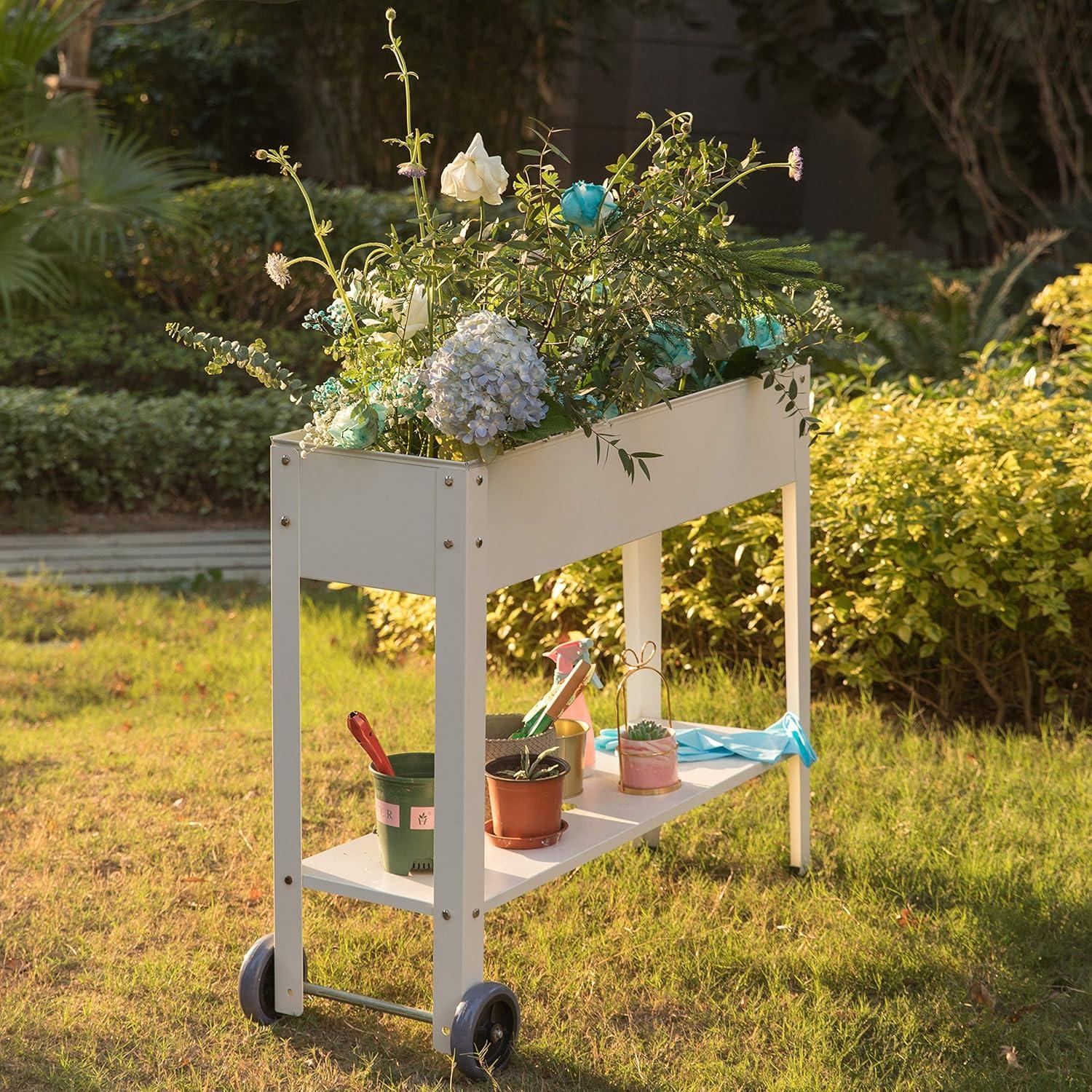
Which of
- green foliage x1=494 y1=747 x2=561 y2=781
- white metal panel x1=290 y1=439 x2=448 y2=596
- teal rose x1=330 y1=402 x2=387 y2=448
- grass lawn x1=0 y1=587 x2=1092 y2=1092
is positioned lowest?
grass lawn x1=0 y1=587 x2=1092 y2=1092

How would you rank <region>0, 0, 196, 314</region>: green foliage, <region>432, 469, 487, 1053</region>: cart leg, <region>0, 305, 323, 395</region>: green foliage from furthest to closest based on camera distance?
1. <region>0, 305, 323, 395</region>: green foliage
2. <region>0, 0, 196, 314</region>: green foliage
3. <region>432, 469, 487, 1053</region>: cart leg

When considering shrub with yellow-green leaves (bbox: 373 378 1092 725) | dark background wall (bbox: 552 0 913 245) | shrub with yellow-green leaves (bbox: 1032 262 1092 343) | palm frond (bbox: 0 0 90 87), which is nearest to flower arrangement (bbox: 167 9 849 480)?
shrub with yellow-green leaves (bbox: 373 378 1092 725)

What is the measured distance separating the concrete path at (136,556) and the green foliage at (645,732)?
365cm

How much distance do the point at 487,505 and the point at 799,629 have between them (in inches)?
49.9

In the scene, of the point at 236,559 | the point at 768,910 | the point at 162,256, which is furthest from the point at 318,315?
the point at 162,256

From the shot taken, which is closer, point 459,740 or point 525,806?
point 459,740

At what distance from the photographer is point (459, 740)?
227cm

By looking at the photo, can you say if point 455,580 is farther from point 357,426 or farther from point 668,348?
point 668,348

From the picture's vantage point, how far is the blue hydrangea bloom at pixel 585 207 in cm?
238

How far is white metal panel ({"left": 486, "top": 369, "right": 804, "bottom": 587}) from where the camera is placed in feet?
7.62

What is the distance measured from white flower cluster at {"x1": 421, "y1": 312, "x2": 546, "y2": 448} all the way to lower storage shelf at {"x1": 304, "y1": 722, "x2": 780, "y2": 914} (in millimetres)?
695

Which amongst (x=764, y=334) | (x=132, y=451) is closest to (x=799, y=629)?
(x=764, y=334)

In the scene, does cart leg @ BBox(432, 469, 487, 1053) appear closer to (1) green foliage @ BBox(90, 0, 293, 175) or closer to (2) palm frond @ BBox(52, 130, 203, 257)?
(2) palm frond @ BBox(52, 130, 203, 257)

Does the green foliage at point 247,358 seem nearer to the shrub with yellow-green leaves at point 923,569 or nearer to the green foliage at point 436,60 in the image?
the shrub with yellow-green leaves at point 923,569
